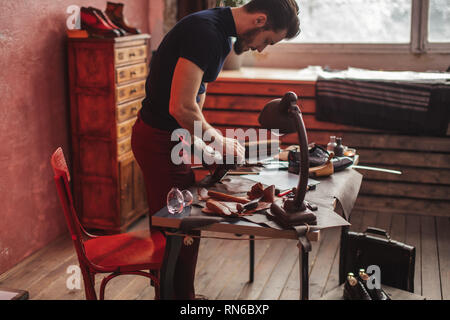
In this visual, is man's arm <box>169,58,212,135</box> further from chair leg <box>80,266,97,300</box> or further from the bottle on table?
the bottle on table

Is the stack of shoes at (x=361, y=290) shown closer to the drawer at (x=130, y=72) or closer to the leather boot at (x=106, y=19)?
the drawer at (x=130, y=72)

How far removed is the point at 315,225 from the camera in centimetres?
196

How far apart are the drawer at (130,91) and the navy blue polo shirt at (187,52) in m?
1.24

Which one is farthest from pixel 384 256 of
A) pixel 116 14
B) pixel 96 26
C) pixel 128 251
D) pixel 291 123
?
pixel 116 14

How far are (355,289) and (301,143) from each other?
89 centimetres

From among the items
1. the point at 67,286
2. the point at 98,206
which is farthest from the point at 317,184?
the point at 98,206

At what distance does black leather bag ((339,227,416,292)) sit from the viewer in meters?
2.79

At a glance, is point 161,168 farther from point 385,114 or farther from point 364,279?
point 385,114

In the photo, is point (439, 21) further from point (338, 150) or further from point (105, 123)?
point (105, 123)

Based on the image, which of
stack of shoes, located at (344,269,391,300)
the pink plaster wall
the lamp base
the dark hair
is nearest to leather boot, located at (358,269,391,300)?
stack of shoes, located at (344,269,391,300)

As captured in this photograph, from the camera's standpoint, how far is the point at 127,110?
388 centimetres

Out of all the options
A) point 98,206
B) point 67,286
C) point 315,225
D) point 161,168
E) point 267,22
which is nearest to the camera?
point 315,225

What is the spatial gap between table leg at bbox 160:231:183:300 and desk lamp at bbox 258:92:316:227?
1.23 ft

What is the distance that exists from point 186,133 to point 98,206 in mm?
1618
